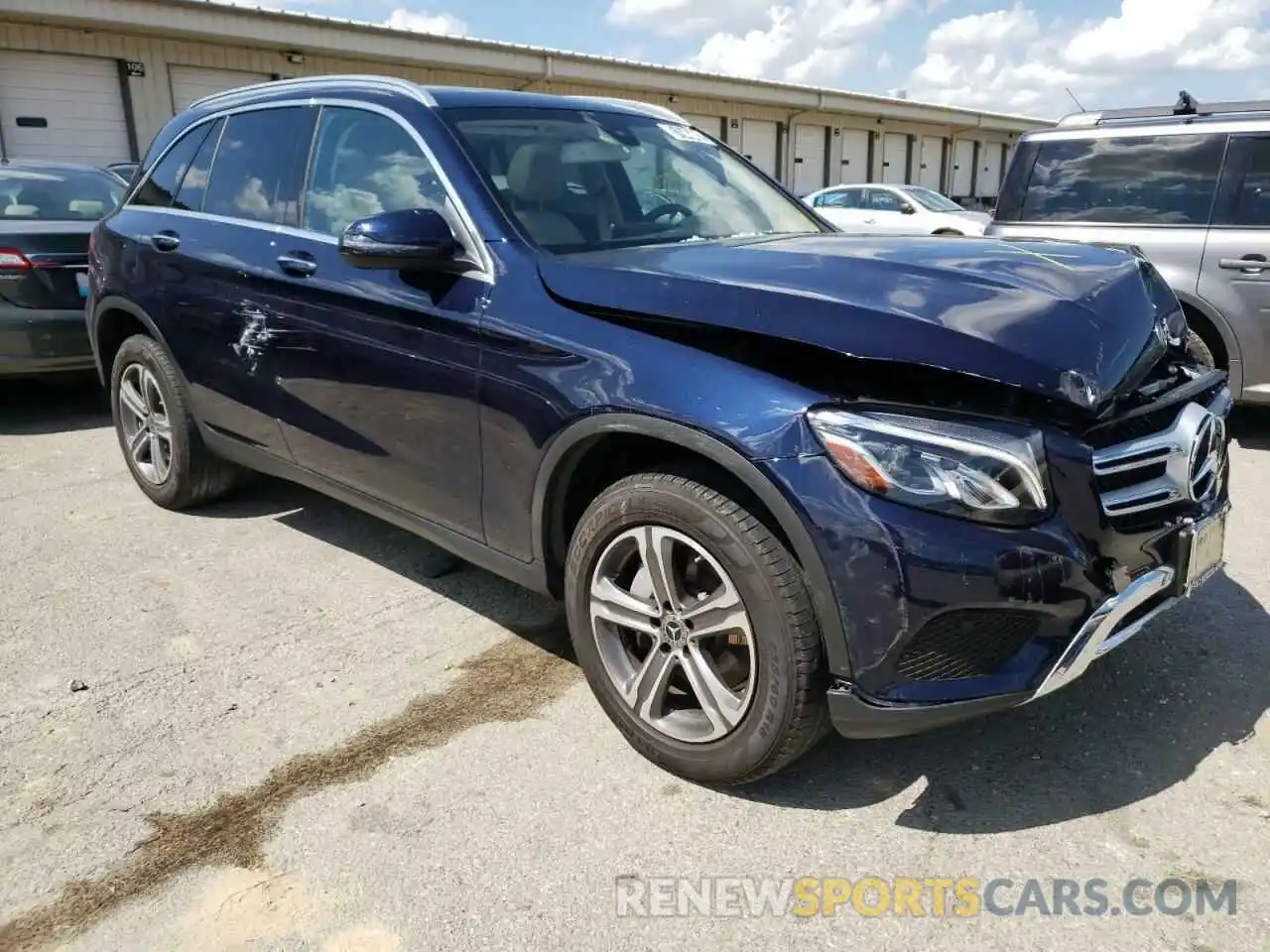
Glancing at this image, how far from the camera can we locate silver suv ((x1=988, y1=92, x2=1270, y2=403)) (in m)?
5.75

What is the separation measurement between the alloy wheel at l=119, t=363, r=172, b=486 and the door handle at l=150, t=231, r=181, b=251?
0.58 m

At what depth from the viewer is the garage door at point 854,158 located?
3209 centimetres

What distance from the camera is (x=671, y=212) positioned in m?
3.45

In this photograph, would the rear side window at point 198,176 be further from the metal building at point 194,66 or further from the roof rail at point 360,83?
the metal building at point 194,66

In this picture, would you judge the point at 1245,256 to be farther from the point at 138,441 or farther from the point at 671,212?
the point at 138,441

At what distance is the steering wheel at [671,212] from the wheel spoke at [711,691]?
1.53 metres

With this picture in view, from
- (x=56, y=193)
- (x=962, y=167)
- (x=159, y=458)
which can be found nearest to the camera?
(x=159, y=458)

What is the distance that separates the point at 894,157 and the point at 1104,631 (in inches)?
1397

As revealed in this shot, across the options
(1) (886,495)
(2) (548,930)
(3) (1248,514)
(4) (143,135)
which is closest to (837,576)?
(1) (886,495)

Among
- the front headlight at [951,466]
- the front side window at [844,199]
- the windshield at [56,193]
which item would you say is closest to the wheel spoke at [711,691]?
the front headlight at [951,466]

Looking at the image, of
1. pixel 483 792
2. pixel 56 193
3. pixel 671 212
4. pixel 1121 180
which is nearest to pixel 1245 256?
pixel 1121 180

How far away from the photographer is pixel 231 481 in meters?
4.79

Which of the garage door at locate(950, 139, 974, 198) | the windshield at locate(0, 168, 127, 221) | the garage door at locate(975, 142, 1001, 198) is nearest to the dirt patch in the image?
the windshield at locate(0, 168, 127, 221)

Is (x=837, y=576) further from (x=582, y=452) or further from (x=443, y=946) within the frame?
(x=443, y=946)
